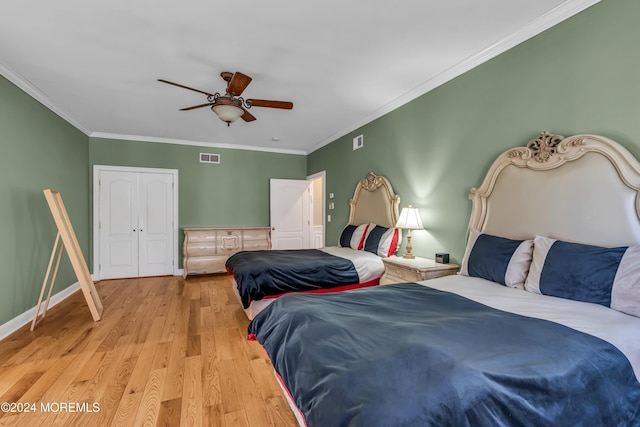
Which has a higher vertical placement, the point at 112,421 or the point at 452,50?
the point at 452,50

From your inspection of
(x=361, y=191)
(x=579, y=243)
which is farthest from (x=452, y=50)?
(x=361, y=191)

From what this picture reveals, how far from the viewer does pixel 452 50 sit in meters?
2.69

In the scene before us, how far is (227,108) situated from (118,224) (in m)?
3.93

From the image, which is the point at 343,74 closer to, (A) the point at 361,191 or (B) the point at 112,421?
(A) the point at 361,191

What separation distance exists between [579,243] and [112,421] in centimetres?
313

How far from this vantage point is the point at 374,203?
171 inches

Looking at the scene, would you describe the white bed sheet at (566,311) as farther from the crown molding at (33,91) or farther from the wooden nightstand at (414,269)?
the crown molding at (33,91)

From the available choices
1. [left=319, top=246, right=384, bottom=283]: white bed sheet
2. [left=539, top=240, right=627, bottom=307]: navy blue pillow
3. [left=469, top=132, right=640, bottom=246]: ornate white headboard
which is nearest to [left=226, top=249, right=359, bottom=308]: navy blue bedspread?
[left=319, top=246, right=384, bottom=283]: white bed sheet

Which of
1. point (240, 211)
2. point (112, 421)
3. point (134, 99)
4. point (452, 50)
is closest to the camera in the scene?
point (112, 421)

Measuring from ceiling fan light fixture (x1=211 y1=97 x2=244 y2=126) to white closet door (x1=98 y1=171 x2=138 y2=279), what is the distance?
3520 millimetres

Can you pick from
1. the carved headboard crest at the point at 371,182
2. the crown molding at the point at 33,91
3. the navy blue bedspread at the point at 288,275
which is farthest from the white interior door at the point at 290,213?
the crown molding at the point at 33,91

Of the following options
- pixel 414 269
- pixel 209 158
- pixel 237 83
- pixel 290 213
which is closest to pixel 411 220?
pixel 414 269

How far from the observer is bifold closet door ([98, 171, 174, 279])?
5.47 m

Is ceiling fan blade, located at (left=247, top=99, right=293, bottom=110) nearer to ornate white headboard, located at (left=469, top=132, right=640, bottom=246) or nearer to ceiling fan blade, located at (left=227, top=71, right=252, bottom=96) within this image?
ceiling fan blade, located at (left=227, top=71, right=252, bottom=96)
